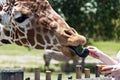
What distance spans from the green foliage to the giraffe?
43.1 ft

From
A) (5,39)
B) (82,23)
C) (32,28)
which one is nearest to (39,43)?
(32,28)

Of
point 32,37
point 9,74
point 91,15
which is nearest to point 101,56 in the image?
point 32,37

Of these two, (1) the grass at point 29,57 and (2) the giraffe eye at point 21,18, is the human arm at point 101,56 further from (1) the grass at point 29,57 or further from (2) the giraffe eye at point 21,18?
(1) the grass at point 29,57

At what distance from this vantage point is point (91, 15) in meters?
16.6

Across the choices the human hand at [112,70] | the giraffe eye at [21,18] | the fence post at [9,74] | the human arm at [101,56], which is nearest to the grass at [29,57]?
the fence post at [9,74]

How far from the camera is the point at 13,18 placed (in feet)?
8.59

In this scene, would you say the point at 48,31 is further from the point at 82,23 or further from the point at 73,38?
the point at 82,23

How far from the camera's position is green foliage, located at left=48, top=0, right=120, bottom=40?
15969 mm

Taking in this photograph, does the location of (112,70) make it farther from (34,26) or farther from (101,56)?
(34,26)

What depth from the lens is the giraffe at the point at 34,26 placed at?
2455 mm

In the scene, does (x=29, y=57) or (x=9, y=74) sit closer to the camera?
(x=9, y=74)

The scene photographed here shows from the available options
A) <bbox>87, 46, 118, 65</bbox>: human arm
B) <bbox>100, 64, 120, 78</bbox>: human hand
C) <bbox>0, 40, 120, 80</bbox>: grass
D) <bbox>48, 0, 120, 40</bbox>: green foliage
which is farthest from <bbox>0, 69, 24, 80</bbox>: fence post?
<bbox>48, 0, 120, 40</bbox>: green foliage

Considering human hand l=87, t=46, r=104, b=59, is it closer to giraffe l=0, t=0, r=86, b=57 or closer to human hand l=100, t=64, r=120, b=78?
human hand l=100, t=64, r=120, b=78

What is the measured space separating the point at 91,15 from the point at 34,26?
46.4 feet
